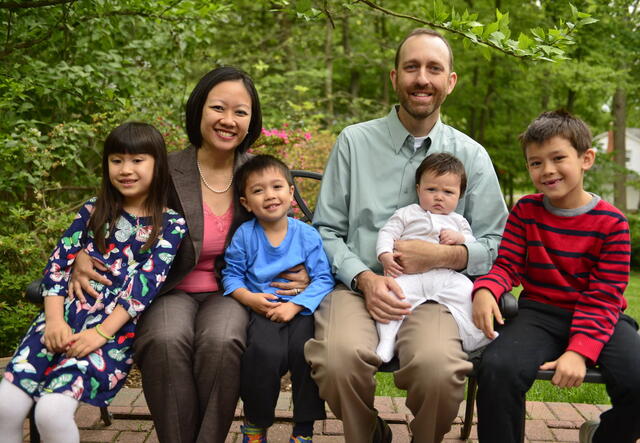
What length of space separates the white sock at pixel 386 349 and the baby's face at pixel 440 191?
64 centimetres

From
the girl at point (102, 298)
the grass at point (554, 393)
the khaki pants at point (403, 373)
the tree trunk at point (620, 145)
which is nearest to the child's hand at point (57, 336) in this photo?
the girl at point (102, 298)

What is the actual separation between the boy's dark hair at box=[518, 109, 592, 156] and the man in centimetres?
48

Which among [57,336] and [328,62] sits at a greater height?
[328,62]

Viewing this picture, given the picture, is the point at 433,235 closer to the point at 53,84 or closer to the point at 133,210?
the point at 133,210

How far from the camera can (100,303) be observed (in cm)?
240

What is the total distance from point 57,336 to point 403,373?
52.4 inches

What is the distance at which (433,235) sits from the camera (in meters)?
2.64

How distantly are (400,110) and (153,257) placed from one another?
1.39 metres

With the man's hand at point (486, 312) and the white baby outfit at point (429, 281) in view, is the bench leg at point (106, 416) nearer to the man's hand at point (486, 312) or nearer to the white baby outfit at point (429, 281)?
the white baby outfit at point (429, 281)

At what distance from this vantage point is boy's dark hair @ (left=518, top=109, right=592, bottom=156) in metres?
2.31

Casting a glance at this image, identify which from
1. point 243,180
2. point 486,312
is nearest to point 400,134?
point 243,180

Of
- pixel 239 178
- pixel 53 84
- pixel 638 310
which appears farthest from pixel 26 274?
pixel 638 310

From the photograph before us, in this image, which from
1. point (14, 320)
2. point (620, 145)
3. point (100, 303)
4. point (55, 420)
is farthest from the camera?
point (620, 145)

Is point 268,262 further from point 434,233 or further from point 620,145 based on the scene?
point 620,145
